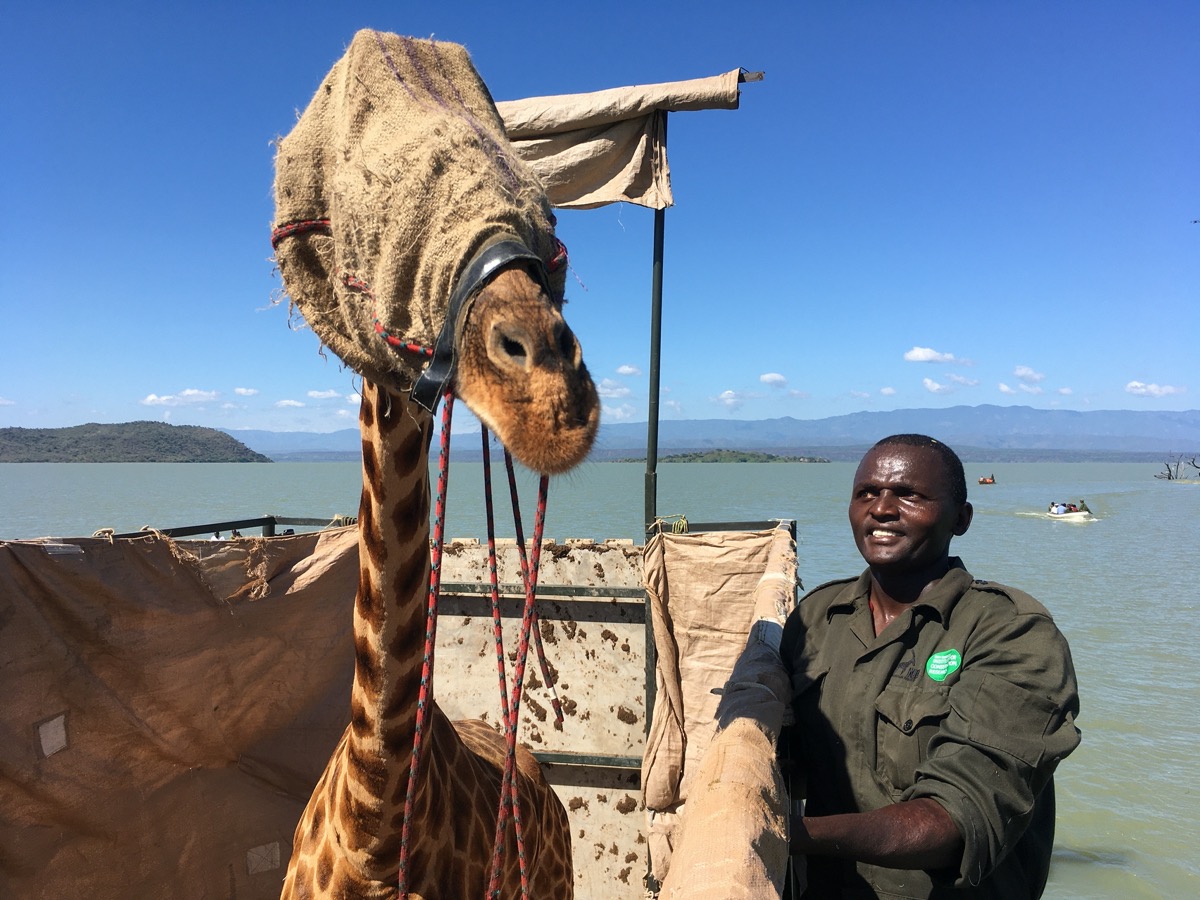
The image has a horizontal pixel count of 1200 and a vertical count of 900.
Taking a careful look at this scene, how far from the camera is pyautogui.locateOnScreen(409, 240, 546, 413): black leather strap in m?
1.46

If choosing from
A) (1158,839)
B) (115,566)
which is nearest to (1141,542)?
(1158,839)

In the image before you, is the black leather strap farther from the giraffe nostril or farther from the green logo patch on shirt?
the green logo patch on shirt

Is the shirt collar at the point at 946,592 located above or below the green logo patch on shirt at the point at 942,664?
above

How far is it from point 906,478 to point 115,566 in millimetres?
3636

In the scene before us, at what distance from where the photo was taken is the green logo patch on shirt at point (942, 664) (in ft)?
6.68

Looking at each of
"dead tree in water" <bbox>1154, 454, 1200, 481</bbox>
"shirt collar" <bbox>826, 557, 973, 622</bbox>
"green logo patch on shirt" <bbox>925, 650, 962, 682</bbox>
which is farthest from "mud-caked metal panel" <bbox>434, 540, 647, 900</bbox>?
"dead tree in water" <bbox>1154, 454, 1200, 481</bbox>

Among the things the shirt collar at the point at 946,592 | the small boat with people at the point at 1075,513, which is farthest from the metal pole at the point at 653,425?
the small boat with people at the point at 1075,513

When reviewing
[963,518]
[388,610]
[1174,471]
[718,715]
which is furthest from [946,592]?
[1174,471]

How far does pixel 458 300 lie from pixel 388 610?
3.54 feet

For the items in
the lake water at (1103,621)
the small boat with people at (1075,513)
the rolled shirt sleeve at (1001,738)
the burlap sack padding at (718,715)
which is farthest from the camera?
the small boat with people at (1075,513)

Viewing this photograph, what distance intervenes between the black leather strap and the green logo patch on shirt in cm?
144

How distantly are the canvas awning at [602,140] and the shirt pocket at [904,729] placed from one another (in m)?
3.57

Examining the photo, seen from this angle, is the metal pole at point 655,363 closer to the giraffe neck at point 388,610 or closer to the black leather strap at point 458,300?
the giraffe neck at point 388,610

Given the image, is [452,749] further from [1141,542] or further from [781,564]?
[1141,542]
